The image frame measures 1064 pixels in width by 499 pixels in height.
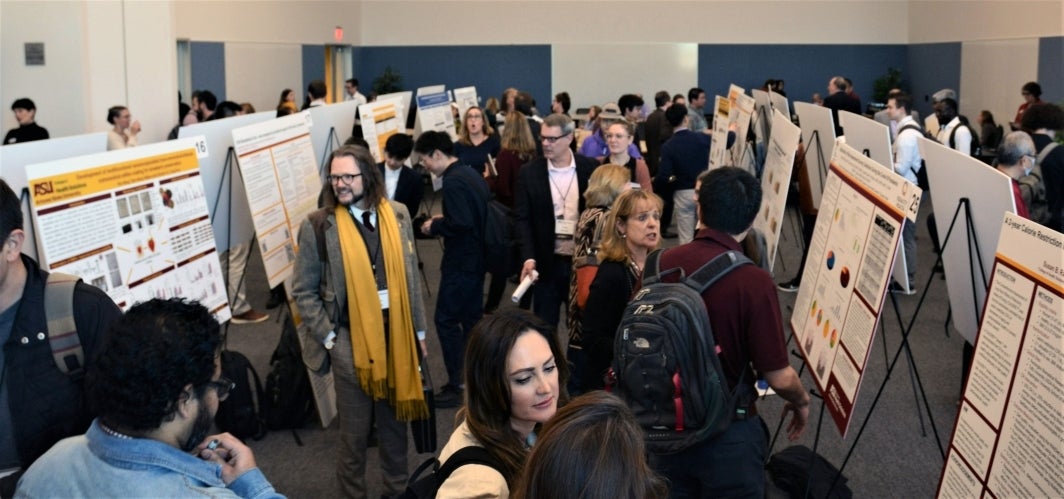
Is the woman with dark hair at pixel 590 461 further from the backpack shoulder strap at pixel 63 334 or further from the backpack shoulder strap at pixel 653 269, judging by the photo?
the backpack shoulder strap at pixel 653 269

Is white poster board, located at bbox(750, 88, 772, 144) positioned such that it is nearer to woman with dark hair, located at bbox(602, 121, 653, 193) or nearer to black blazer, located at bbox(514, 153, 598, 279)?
woman with dark hair, located at bbox(602, 121, 653, 193)

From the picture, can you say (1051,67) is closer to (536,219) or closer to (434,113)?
(434,113)

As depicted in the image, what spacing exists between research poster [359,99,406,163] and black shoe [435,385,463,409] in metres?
2.49

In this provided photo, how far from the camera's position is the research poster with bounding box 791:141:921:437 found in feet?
10.7

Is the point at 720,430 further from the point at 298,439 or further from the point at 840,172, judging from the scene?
the point at 298,439

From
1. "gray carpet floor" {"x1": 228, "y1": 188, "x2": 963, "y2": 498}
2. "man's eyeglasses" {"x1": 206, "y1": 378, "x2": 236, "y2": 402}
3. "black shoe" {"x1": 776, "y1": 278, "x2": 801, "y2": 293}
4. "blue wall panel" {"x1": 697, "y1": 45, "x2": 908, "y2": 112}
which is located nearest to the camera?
"man's eyeglasses" {"x1": 206, "y1": 378, "x2": 236, "y2": 402}

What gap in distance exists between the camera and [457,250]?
6.08 metres

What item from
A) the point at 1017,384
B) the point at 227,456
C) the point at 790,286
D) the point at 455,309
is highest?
the point at 1017,384

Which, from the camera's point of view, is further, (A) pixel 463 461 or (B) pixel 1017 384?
(B) pixel 1017 384

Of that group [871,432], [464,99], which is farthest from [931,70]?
[871,432]

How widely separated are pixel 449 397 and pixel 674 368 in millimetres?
3148

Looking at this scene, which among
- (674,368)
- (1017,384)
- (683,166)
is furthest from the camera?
(683,166)

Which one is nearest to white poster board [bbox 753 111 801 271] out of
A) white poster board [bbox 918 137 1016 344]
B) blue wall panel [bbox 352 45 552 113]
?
white poster board [bbox 918 137 1016 344]

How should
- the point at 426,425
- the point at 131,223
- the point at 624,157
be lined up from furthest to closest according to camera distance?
the point at 624,157 → the point at 426,425 → the point at 131,223
